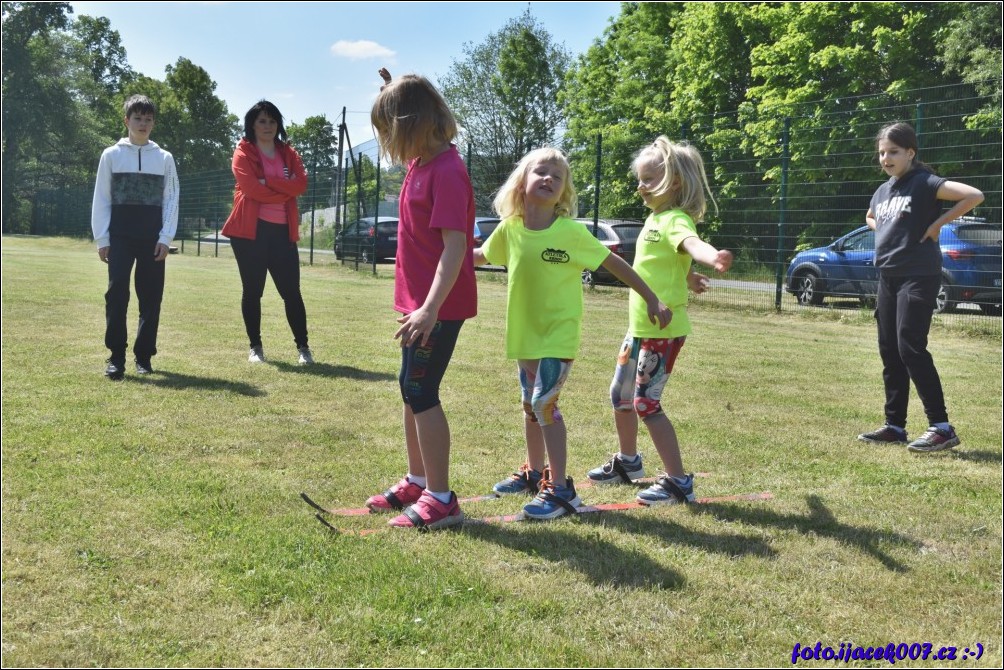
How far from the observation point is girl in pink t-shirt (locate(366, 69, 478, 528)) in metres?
3.58

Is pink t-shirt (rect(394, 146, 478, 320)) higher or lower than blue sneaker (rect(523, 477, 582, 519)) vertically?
higher

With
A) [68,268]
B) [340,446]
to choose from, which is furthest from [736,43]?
[340,446]

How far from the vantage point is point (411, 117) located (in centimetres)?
363

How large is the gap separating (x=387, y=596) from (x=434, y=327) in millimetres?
1148

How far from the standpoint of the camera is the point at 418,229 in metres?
3.70

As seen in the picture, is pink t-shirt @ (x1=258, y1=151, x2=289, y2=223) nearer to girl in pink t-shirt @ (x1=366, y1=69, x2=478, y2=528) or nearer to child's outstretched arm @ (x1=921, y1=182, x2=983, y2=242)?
girl in pink t-shirt @ (x1=366, y1=69, x2=478, y2=528)

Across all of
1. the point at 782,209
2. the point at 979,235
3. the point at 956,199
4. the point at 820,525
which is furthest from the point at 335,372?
the point at 979,235

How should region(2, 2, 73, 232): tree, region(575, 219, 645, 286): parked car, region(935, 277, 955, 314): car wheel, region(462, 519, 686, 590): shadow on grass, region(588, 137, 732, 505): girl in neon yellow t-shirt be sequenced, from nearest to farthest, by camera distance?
1. region(462, 519, 686, 590): shadow on grass
2. region(588, 137, 732, 505): girl in neon yellow t-shirt
3. region(935, 277, 955, 314): car wheel
4. region(575, 219, 645, 286): parked car
5. region(2, 2, 73, 232): tree

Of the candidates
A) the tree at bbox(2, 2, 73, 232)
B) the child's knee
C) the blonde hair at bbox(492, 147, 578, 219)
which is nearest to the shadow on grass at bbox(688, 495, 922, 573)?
→ the child's knee

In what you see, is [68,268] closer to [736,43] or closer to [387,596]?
[387,596]

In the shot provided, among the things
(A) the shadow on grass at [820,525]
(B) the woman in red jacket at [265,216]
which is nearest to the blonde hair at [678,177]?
(A) the shadow on grass at [820,525]

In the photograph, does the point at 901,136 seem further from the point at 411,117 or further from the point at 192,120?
the point at 192,120

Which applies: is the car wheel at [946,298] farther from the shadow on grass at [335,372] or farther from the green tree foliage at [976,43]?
the green tree foliage at [976,43]

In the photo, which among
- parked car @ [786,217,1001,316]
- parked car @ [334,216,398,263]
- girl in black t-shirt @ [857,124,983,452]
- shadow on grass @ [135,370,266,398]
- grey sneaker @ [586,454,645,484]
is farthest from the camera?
parked car @ [334,216,398,263]
